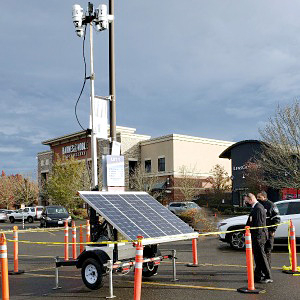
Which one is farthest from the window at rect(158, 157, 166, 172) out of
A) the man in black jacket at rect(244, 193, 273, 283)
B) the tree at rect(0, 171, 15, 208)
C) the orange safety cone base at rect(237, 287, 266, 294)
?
the orange safety cone base at rect(237, 287, 266, 294)

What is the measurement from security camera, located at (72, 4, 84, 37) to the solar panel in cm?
482

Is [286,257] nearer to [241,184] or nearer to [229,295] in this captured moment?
[229,295]

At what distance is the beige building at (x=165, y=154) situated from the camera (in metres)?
56.9

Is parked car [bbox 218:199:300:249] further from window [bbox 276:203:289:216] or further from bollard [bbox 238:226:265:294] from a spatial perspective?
bollard [bbox 238:226:265:294]

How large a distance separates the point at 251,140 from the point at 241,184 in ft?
16.7

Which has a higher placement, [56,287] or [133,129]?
[133,129]

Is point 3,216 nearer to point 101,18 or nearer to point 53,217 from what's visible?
point 53,217

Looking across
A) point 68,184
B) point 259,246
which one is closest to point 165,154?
point 68,184

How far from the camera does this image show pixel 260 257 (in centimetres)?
913

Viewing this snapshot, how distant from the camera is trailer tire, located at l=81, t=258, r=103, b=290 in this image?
8805 millimetres

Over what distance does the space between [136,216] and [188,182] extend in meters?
45.4

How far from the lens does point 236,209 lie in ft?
154

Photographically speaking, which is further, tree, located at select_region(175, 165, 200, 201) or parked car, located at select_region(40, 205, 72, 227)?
tree, located at select_region(175, 165, 200, 201)

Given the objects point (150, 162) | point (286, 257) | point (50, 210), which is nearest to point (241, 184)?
point (150, 162)
